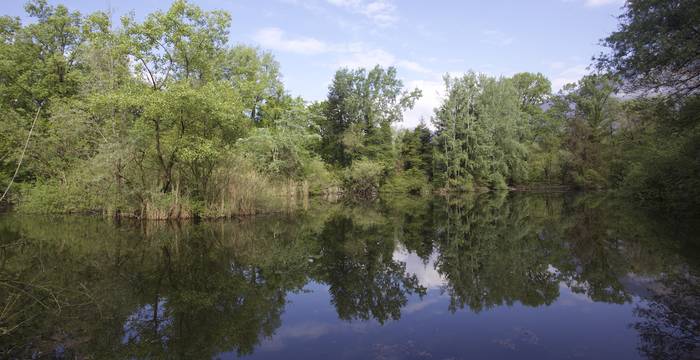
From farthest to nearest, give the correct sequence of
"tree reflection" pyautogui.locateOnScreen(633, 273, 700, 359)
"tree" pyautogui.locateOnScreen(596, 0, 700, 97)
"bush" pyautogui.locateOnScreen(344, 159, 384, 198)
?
"bush" pyautogui.locateOnScreen(344, 159, 384, 198) < "tree" pyautogui.locateOnScreen(596, 0, 700, 97) < "tree reflection" pyautogui.locateOnScreen(633, 273, 700, 359)

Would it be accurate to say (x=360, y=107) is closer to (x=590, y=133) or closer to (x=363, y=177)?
(x=363, y=177)

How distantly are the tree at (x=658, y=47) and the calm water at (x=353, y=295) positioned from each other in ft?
17.1

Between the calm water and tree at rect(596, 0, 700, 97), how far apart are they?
5.21 m

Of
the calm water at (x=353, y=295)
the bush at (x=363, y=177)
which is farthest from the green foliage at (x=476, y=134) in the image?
the calm water at (x=353, y=295)

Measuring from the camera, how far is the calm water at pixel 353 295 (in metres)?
5.31

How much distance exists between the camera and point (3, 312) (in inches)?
247

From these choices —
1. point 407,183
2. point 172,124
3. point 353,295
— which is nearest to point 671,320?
point 353,295

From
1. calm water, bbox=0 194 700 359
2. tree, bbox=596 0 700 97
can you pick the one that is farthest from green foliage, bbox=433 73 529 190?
calm water, bbox=0 194 700 359

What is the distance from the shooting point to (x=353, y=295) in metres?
7.65

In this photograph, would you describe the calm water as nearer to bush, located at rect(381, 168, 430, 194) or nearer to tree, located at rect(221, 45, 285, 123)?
tree, located at rect(221, 45, 285, 123)

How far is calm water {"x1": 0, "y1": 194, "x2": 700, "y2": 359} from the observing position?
17.4 feet

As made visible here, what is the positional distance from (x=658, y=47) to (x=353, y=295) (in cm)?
1335

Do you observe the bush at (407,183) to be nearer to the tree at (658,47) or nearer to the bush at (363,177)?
the bush at (363,177)

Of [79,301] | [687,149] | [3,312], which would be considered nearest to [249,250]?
[79,301]
